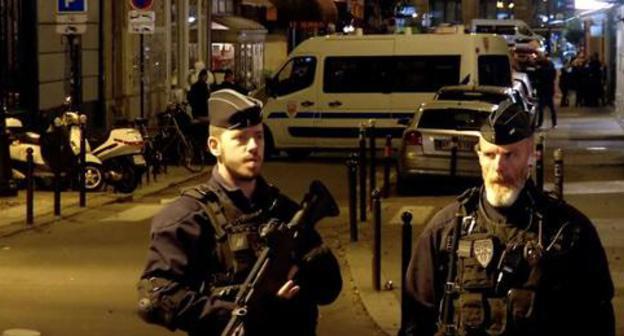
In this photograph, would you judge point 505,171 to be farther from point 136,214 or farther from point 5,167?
point 5,167

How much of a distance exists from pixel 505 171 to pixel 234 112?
0.95m

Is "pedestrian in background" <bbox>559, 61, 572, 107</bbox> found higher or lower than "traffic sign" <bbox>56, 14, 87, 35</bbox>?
lower

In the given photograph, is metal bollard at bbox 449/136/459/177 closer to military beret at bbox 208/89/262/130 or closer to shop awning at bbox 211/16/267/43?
military beret at bbox 208/89/262/130

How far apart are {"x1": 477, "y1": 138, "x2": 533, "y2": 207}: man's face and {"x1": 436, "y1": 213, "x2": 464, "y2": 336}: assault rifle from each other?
15cm

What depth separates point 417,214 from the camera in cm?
1719

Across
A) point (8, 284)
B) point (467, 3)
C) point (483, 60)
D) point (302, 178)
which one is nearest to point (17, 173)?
point (302, 178)

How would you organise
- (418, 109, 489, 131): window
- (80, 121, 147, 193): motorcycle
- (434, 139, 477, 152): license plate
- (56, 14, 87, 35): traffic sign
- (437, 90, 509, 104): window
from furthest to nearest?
(437, 90, 509, 104): window, (418, 109, 489, 131): window, (80, 121, 147, 193): motorcycle, (56, 14, 87, 35): traffic sign, (434, 139, 477, 152): license plate

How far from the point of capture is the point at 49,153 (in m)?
19.1

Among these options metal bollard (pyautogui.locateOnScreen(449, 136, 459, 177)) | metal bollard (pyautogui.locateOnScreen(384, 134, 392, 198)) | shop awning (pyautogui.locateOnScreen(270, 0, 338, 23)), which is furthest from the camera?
shop awning (pyautogui.locateOnScreen(270, 0, 338, 23))

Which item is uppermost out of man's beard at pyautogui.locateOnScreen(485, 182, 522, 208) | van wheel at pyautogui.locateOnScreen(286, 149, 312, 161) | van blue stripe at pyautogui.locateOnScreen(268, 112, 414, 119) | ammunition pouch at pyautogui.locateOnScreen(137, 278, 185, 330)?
man's beard at pyautogui.locateOnScreen(485, 182, 522, 208)

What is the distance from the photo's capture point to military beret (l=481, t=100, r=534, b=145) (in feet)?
14.8

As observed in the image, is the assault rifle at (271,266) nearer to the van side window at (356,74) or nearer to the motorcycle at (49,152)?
the motorcycle at (49,152)

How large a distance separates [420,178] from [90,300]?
368 inches

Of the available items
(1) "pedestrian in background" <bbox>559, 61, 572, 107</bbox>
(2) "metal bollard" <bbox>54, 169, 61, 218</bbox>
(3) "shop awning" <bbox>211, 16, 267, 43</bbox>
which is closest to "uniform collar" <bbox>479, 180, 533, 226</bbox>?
(2) "metal bollard" <bbox>54, 169, 61, 218</bbox>
